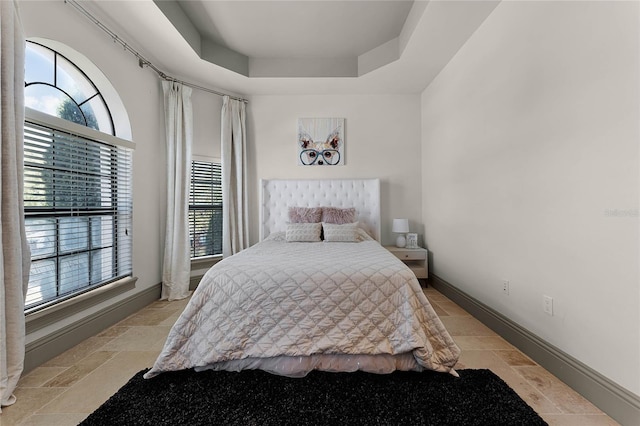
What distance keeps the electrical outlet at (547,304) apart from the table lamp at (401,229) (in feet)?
5.83

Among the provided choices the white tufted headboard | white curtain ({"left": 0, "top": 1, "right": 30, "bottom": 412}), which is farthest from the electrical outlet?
white curtain ({"left": 0, "top": 1, "right": 30, "bottom": 412})

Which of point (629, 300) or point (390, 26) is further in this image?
point (390, 26)

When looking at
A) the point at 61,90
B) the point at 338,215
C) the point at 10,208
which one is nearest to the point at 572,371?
the point at 338,215

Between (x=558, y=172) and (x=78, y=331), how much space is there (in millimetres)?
3733

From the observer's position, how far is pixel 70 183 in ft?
6.78

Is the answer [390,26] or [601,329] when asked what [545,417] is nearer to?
[601,329]

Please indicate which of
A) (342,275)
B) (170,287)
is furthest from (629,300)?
(170,287)

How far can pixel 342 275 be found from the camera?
1713 millimetres

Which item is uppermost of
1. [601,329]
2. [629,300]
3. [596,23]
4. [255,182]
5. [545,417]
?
[596,23]

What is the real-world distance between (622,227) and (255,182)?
3.58 meters

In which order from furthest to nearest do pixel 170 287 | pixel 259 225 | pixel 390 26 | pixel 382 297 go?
pixel 259 225 < pixel 170 287 < pixel 390 26 < pixel 382 297

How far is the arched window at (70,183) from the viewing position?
1832 mm

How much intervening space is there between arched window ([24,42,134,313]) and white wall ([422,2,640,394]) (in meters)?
3.52

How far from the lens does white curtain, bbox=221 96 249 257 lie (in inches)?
136
